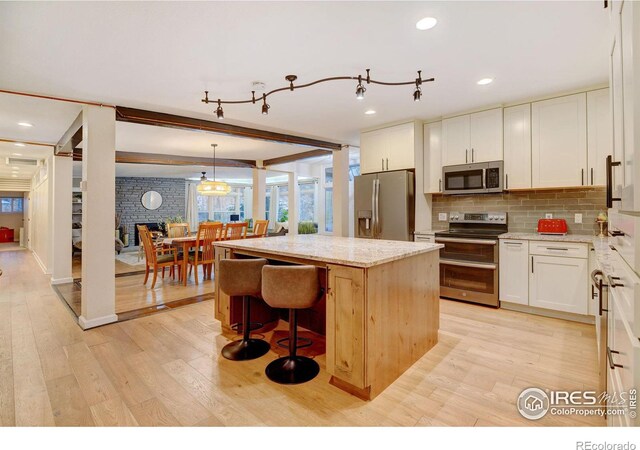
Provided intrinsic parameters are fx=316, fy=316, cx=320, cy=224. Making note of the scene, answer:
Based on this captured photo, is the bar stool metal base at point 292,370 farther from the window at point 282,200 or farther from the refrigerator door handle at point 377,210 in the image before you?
the window at point 282,200

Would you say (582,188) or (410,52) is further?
(582,188)

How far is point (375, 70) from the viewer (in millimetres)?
2787

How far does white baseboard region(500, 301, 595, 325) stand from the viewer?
318 centimetres

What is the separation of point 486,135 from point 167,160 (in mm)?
6204

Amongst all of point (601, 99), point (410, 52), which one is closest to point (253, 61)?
point (410, 52)

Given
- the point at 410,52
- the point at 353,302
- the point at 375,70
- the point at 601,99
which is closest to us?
the point at 353,302

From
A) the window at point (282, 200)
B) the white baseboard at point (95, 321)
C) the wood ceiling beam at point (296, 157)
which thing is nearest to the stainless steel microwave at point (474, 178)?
the wood ceiling beam at point (296, 157)

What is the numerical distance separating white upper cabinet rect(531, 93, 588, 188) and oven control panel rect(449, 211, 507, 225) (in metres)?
0.57

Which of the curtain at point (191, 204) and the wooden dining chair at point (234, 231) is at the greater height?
the curtain at point (191, 204)

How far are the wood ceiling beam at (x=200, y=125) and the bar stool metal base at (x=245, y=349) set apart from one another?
2763 mm

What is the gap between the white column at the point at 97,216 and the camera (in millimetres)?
3240
